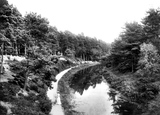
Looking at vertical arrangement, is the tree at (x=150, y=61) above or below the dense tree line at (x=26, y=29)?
below

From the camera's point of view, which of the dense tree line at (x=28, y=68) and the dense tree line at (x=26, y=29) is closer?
the dense tree line at (x=28, y=68)

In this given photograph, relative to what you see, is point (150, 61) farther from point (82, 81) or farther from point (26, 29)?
point (26, 29)

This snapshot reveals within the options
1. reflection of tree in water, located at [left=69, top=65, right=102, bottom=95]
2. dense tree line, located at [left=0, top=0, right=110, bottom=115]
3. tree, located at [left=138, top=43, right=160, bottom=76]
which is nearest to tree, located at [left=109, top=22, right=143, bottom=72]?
tree, located at [left=138, top=43, right=160, bottom=76]

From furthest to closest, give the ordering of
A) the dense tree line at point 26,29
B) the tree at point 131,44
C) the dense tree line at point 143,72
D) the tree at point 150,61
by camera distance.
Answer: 1. the tree at point 131,44
2. the tree at point 150,61
3. the dense tree line at point 143,72
4. the dense tree line at point 26,29

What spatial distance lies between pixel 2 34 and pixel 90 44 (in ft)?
260

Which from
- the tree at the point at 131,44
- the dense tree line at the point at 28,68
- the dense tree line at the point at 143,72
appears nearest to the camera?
the dense tree line at the point at 28,68

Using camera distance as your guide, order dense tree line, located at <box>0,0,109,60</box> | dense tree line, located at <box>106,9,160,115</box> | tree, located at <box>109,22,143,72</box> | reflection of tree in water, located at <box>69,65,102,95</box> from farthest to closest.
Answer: tree, located at <box>109,22,143,72</box> < reflection of tree in water, located at <box>69,65,102,95</box> < dense tree line, located at <box>106,9,160,115</box> < dense tree line, located at <box>0,0,109,60</box>

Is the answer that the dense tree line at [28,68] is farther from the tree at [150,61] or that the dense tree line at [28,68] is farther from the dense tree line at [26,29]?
the tree at [150,61]

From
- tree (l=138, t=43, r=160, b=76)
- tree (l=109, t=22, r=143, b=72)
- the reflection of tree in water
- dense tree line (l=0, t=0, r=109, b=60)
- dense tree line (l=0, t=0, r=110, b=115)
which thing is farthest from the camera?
tree (l=109, t=22, r=143, b=72)

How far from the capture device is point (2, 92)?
1107 centimetres

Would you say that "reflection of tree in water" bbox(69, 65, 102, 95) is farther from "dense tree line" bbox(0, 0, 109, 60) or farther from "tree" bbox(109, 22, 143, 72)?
"dense tree line" bbox(0, 0, 109, 60)

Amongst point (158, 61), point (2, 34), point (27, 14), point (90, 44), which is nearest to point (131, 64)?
point (158, 61)

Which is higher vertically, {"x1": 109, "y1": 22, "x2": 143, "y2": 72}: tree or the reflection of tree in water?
{"x1": 109, "y1": 22, "x2": 143, "y2": 72}: tree

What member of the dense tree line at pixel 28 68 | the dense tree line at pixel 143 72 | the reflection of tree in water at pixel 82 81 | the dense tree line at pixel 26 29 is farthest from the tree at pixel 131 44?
the dense tree line at pixel 28 68
